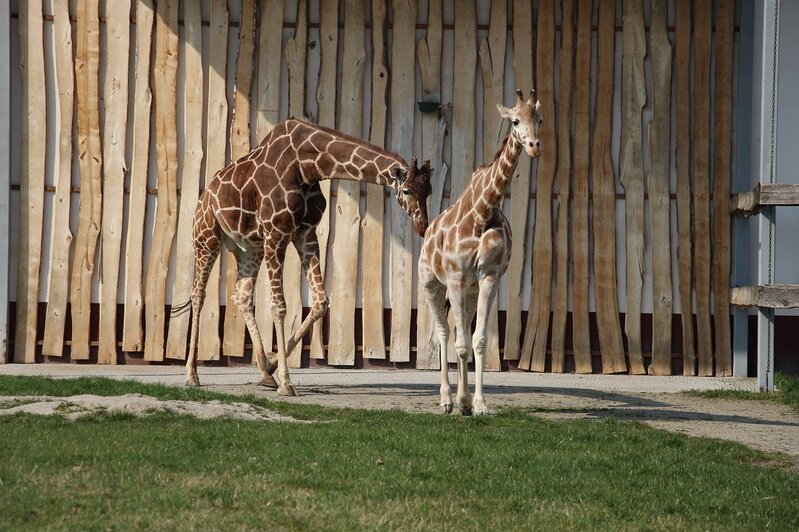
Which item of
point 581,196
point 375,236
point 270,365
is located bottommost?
point 270,365

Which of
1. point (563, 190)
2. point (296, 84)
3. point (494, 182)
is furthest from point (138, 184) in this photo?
point (494, 182)

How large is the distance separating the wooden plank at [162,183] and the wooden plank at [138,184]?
0.33 feet

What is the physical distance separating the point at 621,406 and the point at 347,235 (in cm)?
420

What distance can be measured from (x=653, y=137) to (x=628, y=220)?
100cm

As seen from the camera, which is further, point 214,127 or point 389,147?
point 389,147

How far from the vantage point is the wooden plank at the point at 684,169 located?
13.1 metres

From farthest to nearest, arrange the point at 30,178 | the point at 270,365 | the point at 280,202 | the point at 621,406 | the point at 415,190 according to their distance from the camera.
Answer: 1. the point at 30,178
2. the point at 270,365
3. the point at 280,202
4. the point at 621,406
5. the point at 415,190

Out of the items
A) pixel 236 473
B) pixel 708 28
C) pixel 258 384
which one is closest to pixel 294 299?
pixel 258 384

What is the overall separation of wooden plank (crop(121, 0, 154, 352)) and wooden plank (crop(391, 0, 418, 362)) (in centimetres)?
278

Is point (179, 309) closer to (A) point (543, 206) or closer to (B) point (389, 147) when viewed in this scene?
(B) point (389, 147)

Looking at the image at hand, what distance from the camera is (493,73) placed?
13.2m

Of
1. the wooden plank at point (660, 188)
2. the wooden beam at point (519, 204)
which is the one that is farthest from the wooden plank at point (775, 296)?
the wooden beam at point (519, 204)

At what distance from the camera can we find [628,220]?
43.1ft

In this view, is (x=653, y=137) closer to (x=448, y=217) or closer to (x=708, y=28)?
(x=708, y=28)
